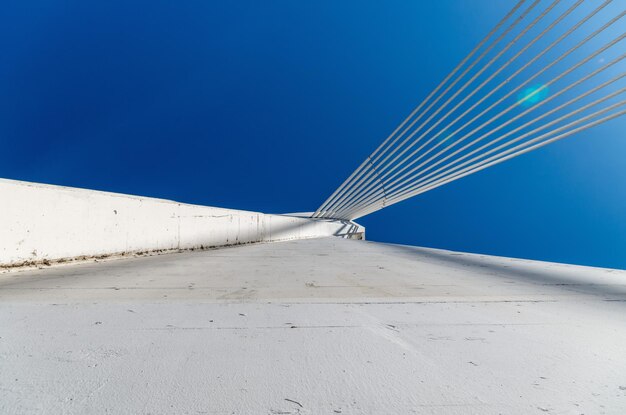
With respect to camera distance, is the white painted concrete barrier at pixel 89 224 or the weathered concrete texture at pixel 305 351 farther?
the white painted concrete barrier at pixel 89 224

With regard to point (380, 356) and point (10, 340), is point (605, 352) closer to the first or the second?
point (380, 356)

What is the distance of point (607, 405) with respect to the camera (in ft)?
4.04

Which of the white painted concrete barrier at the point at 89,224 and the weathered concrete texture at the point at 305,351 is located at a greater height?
the white painted concrete barrier at the point at 89,224

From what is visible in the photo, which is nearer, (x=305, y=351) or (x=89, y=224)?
(x=305, y=351)

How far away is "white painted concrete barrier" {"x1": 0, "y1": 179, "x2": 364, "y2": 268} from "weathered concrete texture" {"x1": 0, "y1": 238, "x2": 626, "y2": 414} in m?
1.45

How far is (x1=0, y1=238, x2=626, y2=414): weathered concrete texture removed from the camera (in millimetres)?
1211

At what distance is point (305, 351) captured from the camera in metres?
1.63

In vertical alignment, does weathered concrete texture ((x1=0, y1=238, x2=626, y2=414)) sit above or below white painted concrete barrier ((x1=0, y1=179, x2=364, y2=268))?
below

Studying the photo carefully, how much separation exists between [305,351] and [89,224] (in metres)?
5.11

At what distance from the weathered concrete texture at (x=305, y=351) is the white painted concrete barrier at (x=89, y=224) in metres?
1.45

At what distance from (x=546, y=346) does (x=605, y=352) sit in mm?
293

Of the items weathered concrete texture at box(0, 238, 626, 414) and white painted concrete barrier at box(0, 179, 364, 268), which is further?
white painted concrete barrier at box(0, 179, 364, 268)

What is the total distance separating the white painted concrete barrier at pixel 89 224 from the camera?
4.12 metres

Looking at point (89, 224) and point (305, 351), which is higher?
→ point (89, 224)
